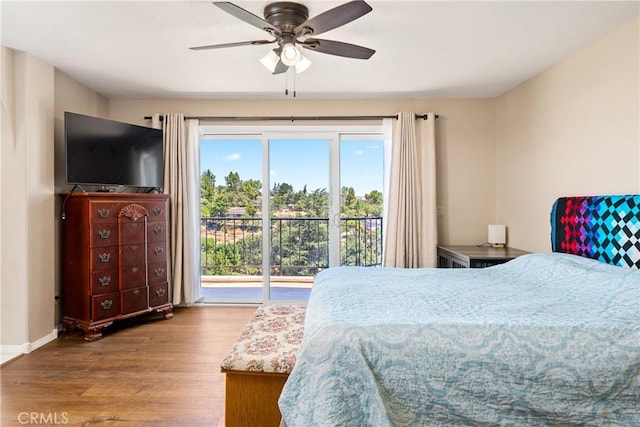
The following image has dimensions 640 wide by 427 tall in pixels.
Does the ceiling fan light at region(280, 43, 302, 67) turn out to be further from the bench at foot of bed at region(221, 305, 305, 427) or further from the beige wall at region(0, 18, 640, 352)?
the beige wall at region(0, 18, 640, 352)

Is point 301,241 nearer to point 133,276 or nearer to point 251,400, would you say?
point 133,276

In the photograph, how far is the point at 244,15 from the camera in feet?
6.23

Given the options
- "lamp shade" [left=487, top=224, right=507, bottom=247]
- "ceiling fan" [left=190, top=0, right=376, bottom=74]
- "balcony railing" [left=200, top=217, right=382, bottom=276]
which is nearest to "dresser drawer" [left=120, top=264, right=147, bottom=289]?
"balcony railing" [left=200, top=217, right=382, bottom=276]

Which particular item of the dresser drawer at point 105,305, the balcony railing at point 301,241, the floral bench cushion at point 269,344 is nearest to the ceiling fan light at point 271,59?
the floral bench cushion at point 269,344

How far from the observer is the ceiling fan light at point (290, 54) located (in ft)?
7.09

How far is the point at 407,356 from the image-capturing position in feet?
4.55

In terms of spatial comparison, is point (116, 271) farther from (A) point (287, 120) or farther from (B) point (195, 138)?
(A) point (287, 120)

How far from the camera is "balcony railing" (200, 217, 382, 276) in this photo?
450cm

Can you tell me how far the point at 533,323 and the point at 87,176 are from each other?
3.66 metres

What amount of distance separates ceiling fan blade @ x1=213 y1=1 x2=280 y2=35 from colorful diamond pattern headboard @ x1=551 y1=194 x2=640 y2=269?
2.47m

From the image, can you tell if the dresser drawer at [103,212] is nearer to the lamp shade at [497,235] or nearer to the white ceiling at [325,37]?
the white ceiling at [325,37]

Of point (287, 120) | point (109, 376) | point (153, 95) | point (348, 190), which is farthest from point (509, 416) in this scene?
point (153, 95)

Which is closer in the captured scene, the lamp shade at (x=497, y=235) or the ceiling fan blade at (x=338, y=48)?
the ceiling fan blade at (x=338, y=48)

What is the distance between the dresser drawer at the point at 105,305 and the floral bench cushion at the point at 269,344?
1781 mm
